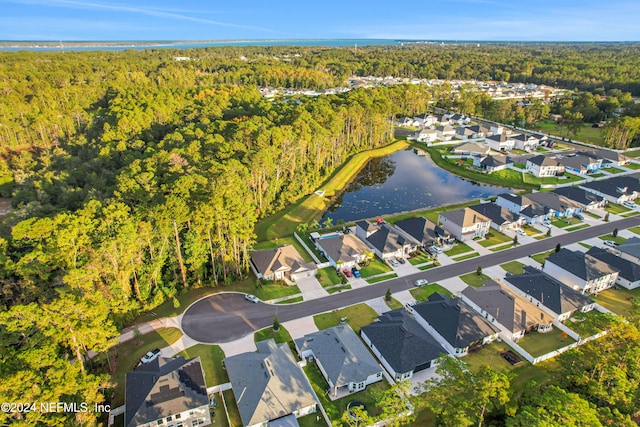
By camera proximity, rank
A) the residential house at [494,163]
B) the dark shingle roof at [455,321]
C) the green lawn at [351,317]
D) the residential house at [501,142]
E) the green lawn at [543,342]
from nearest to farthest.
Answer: the dark shingle roof at [455,321] < the green lawn at [543,342] < the green lawn at [351,317] < the residential house at [494,163] < the residential house at [501,142]

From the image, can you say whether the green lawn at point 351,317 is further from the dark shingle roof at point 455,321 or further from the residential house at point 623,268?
the residential house at point 623,268

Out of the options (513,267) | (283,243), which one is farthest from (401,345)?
(283,243)

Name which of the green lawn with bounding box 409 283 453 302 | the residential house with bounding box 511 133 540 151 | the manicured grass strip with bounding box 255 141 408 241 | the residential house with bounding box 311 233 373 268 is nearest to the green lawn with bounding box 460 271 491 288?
the green lawn with bounding box 409 283 453 302

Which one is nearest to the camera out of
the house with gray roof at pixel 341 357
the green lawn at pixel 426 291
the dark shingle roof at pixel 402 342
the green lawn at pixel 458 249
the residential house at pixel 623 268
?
the house with gray roof at pixel 341 357

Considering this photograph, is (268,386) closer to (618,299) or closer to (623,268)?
(618,299)

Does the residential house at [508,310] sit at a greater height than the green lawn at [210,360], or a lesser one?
greater

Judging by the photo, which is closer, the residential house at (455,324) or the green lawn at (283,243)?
the residential house at (455,324)

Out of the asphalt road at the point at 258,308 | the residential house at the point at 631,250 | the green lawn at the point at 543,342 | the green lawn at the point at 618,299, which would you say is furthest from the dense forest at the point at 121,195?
the residential house at the point at 631,250
